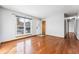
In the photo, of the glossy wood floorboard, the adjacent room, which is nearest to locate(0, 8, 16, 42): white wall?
the adjacent room

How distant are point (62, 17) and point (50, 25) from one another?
199 centimetres

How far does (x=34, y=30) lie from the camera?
373 inches

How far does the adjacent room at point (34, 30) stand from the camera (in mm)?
4145

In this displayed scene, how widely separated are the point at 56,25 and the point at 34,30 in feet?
8.08

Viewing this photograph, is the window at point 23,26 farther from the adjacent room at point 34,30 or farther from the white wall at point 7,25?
the white wall at point 7,25

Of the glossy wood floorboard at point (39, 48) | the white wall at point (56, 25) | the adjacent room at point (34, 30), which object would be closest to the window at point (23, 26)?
the adjacent room at point (34, 30)

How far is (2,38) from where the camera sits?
536 centimetres

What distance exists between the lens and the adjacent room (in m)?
4.14

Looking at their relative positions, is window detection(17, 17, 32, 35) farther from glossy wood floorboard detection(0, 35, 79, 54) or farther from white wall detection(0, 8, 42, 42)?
glossy wood floorboard detection(0, 35, 79, 54)

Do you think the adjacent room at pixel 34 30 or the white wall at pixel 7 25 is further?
the white wall at pixel 7 25
